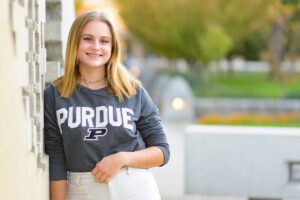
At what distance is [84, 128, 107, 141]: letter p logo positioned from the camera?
7.98 feet

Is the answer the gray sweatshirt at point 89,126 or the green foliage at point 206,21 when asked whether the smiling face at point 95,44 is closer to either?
the gray sweatshirt at point 89,126

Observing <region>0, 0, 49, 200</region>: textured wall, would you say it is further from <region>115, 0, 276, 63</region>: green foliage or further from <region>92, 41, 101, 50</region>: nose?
<region>115, 0, 276, 63</region>: green foliage

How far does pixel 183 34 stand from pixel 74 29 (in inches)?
646

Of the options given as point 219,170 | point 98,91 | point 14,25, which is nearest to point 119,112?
point 98,91

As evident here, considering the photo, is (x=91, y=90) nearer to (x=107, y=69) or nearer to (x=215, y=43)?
(x=107, y=69)

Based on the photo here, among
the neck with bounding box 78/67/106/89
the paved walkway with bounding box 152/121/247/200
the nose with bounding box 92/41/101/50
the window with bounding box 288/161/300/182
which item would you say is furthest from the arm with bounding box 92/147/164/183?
the window with bounding box 288/161/300/182

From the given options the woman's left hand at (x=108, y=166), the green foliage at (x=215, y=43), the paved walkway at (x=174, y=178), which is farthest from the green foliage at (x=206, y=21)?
the woman's left hand at (x=108, y=166)

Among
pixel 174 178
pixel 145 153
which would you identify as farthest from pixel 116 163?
pixel 174 178

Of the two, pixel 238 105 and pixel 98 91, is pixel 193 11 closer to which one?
pixel 238 105

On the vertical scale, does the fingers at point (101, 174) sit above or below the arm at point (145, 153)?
below

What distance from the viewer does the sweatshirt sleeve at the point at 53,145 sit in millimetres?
2516

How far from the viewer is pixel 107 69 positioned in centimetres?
260

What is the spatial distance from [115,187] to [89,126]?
0.31 meters

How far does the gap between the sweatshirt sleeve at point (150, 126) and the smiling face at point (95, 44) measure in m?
0.25
